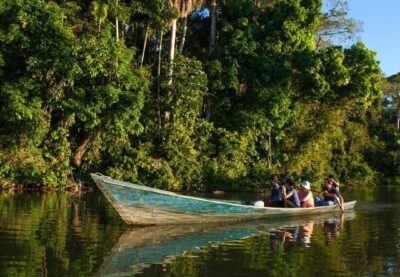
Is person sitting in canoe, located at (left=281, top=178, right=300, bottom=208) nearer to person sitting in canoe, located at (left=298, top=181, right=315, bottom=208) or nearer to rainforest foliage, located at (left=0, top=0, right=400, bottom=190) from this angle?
person sitting in canoe, located at (left=298, top=181, right=315, bottom=208)

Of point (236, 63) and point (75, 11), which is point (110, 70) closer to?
point (75, 11)

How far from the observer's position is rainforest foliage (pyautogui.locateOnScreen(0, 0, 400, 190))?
2422 cm

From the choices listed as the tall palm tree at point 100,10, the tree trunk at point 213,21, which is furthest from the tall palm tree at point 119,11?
the tree trunk at point 213,21

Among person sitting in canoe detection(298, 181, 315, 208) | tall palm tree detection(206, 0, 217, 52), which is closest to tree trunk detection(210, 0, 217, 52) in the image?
tall palm tree detection(206, 0, 217, 52)

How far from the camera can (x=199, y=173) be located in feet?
100

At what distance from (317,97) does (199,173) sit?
9.09 meters

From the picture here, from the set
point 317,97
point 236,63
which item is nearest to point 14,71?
point 236,63

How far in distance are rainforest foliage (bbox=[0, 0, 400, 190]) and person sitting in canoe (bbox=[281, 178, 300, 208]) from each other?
1037 cm

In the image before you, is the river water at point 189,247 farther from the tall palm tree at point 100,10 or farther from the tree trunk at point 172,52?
the tree trunk at point 172,52

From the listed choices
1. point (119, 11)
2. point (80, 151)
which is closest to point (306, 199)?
point (80, 151)

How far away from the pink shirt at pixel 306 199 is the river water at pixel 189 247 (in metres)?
0.96

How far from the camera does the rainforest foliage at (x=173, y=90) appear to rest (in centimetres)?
2422

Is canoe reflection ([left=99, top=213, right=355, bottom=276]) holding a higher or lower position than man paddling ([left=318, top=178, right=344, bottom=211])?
lower

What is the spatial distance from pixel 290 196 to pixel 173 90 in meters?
13.3
